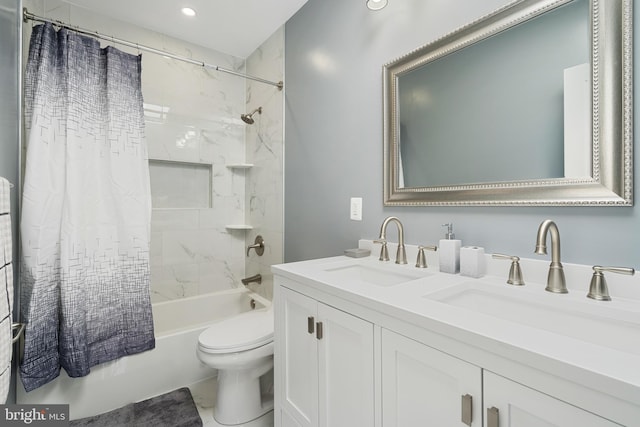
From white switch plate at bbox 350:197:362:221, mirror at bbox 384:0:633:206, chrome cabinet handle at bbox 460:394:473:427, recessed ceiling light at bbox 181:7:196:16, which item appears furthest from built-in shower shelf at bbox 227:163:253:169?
chrome cabinet handle at bbox 460:394:473:427

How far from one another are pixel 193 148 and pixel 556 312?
247 cm

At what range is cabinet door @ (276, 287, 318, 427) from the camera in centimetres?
101

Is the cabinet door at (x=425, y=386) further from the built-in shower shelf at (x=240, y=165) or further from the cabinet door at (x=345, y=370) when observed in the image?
the built-in shower shelf at (x=240, y=165)

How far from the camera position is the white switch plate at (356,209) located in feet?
5.02

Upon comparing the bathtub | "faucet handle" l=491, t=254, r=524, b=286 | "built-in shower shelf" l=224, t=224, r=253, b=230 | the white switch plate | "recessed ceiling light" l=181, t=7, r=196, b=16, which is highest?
"recessed ceiling light" l=181, t=7, r=196, b=16

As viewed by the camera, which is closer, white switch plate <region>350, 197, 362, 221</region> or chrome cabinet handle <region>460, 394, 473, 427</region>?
chrome cabinet handle <region>460, 394, 473, 427</region>

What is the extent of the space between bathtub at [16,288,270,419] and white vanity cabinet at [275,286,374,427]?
957 mm

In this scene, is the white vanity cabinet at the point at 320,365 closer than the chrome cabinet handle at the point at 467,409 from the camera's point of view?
No

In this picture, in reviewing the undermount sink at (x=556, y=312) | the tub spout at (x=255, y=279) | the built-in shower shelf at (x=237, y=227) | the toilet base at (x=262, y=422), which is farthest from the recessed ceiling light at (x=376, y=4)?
the toilet base at (x=262, y=422)

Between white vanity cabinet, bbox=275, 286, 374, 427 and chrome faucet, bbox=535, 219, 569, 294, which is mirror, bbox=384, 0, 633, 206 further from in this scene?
white vanity cabinet, bbox=275, 286, 374, 427

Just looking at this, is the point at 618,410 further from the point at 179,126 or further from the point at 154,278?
the point at 179,126

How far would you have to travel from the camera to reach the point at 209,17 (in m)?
2.03

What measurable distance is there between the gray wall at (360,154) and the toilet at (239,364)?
1.95 feet

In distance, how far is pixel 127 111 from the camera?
1760 millimetres
